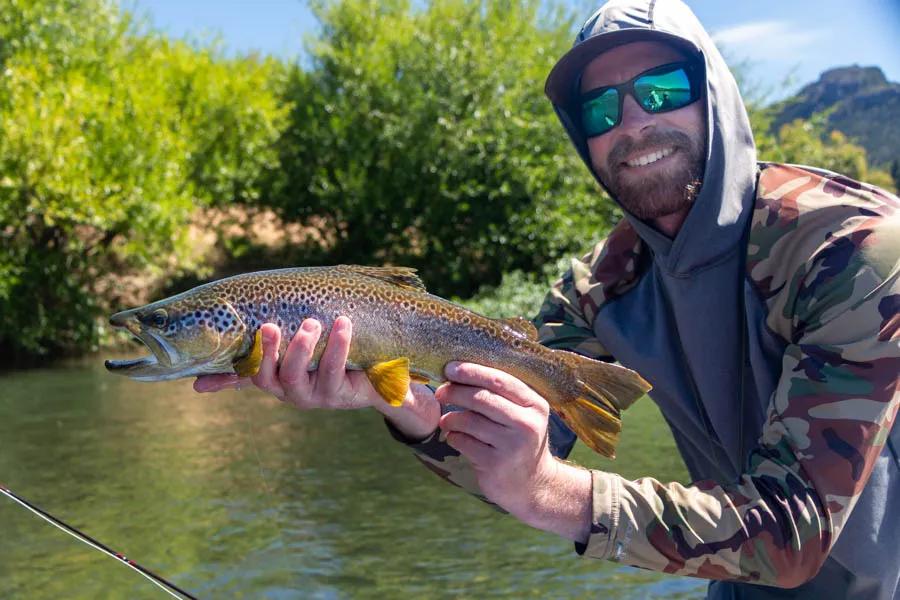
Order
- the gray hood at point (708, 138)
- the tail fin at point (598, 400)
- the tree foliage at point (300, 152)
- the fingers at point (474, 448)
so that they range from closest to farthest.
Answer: the fingers at point (474, 448), the tail fin at point (598, 400), the gray hood at point (708, 138), the tree foliage at point (300, 152)

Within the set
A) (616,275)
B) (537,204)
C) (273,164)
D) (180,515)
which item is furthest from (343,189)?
(616,275)

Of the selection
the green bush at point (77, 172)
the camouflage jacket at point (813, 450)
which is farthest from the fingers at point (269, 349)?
the green bush at point (77, 172)

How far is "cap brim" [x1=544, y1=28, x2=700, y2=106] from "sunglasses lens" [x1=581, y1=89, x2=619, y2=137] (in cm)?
11

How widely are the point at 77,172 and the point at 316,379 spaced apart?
19669mm

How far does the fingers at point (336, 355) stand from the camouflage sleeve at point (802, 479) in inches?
32.7

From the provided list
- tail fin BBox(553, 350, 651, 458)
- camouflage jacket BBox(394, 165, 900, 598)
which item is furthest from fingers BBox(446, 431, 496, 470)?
tail fin BBox(553, 350, 651, 458)

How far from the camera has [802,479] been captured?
2.41 m

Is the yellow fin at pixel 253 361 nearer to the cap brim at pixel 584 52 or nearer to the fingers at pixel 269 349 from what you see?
the fingers at pixel 269 349

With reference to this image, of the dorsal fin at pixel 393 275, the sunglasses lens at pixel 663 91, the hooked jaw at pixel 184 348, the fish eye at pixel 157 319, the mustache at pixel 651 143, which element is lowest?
the hooked jaw at pixel 184 348

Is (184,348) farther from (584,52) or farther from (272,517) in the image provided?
(272,517)

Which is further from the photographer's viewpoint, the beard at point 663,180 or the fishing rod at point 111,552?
the fishing rod at point 111,552

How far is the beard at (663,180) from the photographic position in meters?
3.24

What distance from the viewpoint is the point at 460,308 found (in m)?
3.07

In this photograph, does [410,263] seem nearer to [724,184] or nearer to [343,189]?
[343,189]
